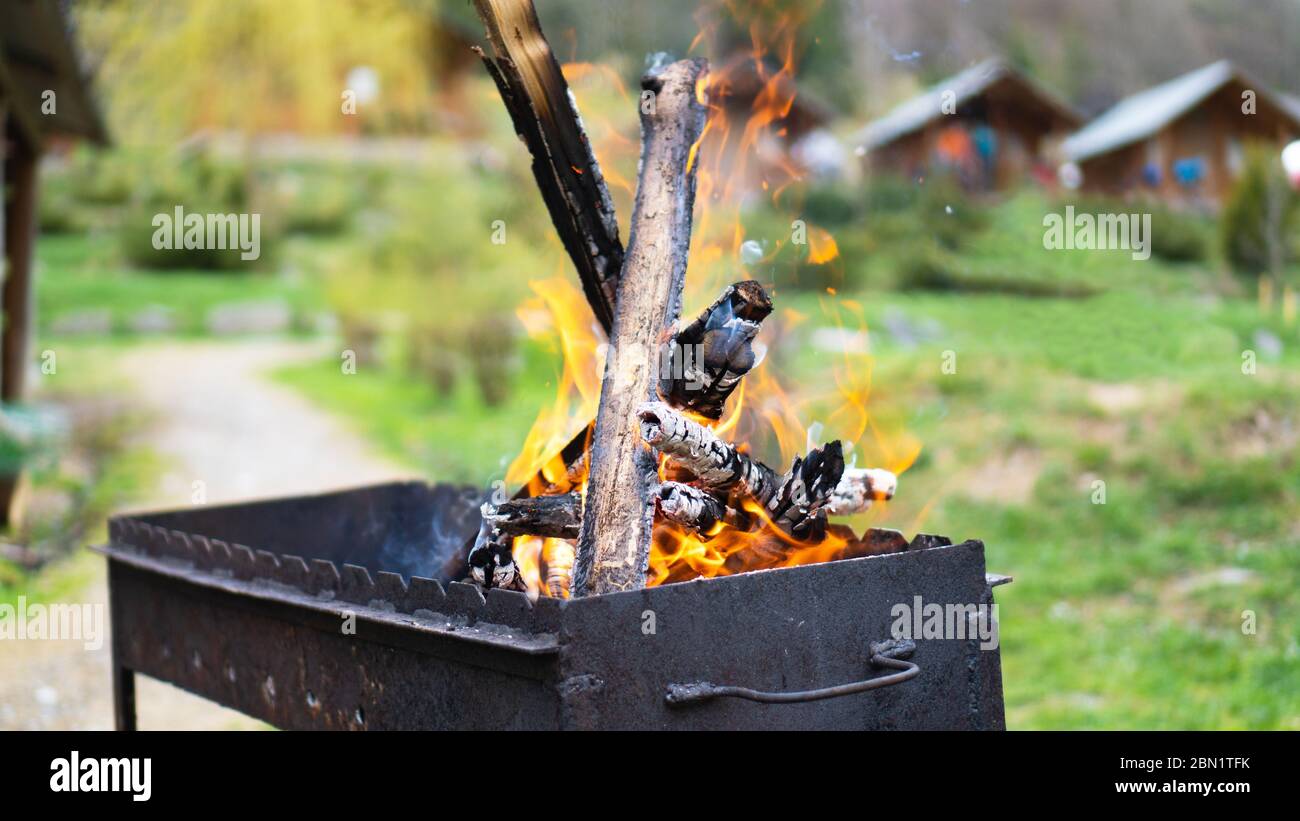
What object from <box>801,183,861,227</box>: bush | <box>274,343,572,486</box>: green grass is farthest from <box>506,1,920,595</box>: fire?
<box>801,183,861,227</box>: bush

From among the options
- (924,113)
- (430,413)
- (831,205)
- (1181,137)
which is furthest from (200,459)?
(1181,137)

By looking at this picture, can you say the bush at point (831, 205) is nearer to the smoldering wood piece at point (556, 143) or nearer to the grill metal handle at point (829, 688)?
the smoldering wood piece at point (556, 143)

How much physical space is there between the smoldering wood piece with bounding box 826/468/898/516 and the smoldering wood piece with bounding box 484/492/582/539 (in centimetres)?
62

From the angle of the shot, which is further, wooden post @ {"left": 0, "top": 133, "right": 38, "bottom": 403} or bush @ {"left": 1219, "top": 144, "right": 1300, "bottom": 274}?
bush @ {"left": 1219, "top": 144, "right": 1300, "bottom": 274}

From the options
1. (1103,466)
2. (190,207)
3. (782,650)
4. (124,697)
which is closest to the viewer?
(782,650)

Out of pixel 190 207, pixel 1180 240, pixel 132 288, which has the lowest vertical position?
pixel 1180 240

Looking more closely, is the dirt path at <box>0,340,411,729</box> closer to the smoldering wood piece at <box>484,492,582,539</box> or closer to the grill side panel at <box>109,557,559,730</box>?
A: the grill side panel at <box>109,557,559,730</box>

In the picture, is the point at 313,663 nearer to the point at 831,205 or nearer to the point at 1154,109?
the point at 1154,109

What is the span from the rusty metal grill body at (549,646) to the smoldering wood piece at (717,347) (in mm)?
506

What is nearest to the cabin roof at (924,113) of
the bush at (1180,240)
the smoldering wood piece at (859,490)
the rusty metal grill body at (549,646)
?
the bush at (1180,240)

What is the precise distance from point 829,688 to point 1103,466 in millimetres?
5950

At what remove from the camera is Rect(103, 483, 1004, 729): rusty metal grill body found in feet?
7.33

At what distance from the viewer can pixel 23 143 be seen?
30.3ft
